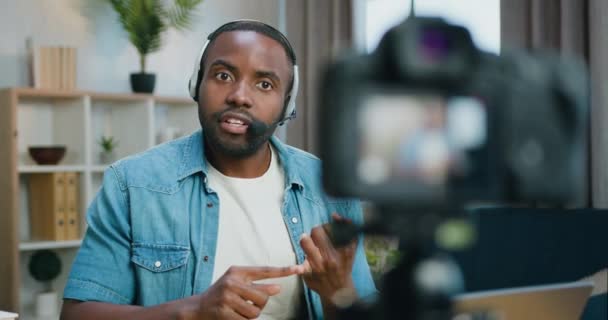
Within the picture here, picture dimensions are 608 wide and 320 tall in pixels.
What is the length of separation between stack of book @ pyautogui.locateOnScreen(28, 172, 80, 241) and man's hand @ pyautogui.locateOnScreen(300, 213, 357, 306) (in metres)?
2.59

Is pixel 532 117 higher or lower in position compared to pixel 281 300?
higher

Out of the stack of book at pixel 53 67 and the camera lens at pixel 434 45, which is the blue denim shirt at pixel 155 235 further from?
the stack of book at pixel 53 67

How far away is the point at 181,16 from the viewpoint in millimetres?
4074

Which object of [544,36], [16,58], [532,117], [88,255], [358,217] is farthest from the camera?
[16,58]

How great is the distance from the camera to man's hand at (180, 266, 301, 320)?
1.26 m

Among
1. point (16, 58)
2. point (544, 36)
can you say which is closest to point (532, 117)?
point (544, 36)

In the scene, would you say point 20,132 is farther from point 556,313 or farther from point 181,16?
point 556,313

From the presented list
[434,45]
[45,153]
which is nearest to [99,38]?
[45,153]

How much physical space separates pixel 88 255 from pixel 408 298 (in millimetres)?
1030

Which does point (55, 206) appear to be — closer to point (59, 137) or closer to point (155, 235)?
point (59, 137)

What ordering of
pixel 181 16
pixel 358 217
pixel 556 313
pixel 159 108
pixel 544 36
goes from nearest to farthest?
pixel 556 313
pixel 358 217
pixel 544 36
pixel 181 16
pixel 159 108

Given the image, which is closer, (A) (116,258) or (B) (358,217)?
(A) (116,258)

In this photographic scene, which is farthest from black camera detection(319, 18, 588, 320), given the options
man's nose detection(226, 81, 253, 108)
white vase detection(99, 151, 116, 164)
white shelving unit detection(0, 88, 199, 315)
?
white vase detection(99, 151, 116, 164)

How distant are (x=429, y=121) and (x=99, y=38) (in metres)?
3.65
